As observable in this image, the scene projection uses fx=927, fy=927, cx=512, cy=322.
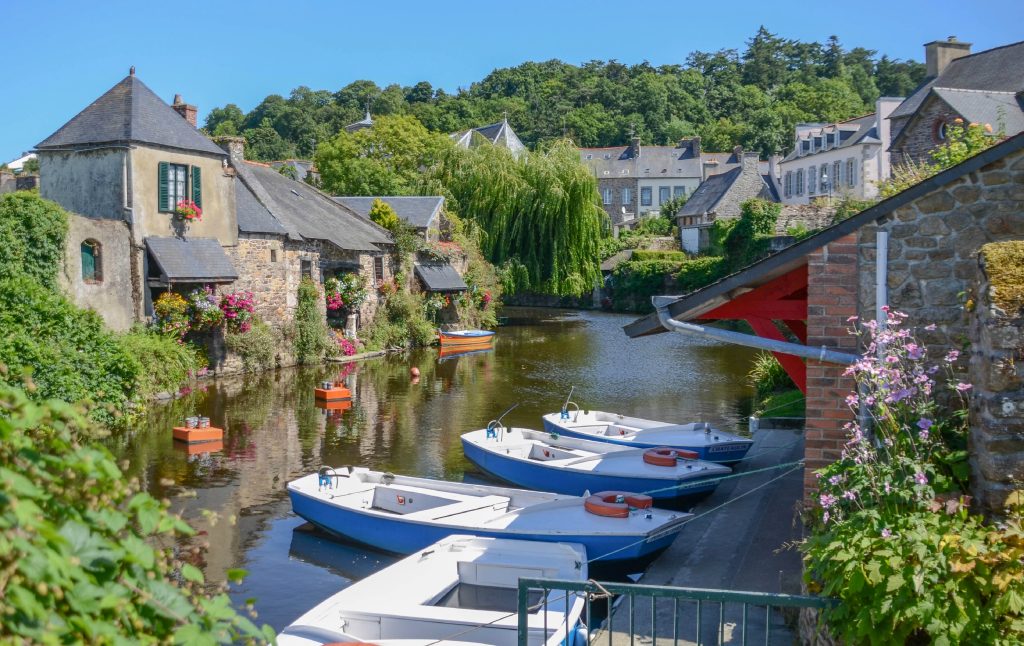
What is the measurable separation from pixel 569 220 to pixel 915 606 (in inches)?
1471

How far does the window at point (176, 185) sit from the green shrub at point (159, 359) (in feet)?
12.6

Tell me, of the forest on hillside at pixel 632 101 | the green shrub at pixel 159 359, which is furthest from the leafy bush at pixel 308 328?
the forest on hillside at pixel 632 101

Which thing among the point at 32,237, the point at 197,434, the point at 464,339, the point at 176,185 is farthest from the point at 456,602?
the point at 464,339

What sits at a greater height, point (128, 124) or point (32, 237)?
point (128, 124)

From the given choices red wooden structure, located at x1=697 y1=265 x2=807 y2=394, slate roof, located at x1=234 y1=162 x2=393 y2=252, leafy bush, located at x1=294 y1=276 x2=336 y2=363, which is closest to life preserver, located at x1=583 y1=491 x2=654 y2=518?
red wooden structure, located at x1=697 y1=265 x2=807 y2=394

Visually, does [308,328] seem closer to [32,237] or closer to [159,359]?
[159,359]

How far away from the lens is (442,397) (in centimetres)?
2325

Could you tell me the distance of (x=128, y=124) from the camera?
2459cm

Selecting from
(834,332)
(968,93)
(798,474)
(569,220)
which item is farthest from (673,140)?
(834,332)

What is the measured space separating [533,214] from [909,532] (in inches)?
1461

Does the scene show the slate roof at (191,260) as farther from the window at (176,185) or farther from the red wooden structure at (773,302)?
the red wooden structure at (773,302)

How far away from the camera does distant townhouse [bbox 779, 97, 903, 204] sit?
43125mm

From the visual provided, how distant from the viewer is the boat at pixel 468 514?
1066 cm

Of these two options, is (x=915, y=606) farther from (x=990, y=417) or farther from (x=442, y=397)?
(x=442, y=397)
